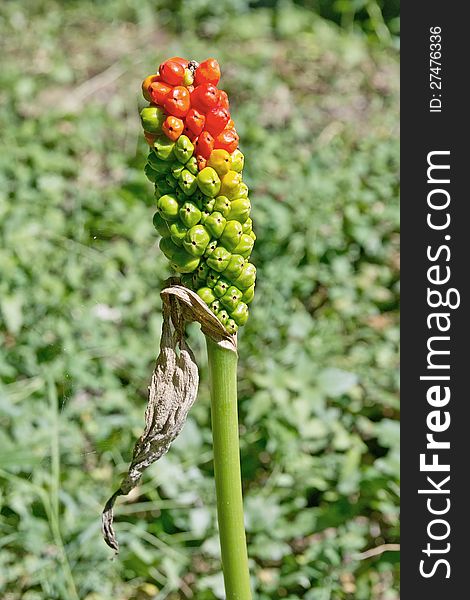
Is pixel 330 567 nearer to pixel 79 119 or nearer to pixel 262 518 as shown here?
pixel 262 518

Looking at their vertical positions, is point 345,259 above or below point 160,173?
below

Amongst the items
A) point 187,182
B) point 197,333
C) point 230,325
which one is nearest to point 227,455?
point 230,325

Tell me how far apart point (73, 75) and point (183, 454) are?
2317 mm

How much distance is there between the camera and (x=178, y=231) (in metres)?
1.29

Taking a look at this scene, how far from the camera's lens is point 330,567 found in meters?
2.17

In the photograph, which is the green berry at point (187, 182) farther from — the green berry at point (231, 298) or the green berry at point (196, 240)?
the green berry at point (231, 298)

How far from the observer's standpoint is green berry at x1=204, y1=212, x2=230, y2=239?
4.21 feet

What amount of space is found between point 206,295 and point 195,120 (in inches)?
9.8

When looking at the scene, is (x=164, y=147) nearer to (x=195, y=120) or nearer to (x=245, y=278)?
(x=195, y=120)

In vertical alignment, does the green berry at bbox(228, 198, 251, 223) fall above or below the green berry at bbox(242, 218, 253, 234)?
above

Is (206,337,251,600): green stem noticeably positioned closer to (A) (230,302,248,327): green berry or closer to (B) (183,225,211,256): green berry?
(A) (230,302,248,327): green berry

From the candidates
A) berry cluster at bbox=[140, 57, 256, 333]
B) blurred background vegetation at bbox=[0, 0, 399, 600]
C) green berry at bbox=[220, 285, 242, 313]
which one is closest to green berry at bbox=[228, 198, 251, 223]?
berry cluster at bbox=[140, 57, 256, 333]

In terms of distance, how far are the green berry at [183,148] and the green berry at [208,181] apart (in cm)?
3

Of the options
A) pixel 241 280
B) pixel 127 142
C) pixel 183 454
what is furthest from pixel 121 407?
pixel 127 142
